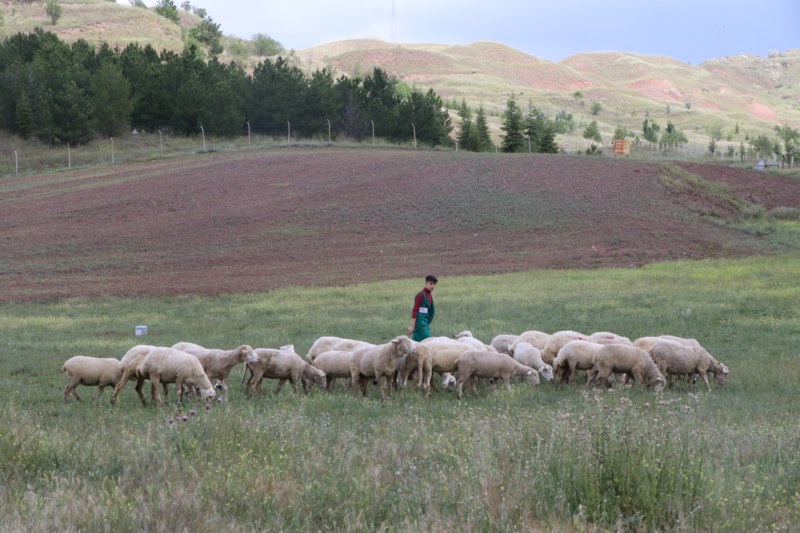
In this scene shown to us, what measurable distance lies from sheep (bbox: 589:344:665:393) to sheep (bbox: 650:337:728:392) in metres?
0.47

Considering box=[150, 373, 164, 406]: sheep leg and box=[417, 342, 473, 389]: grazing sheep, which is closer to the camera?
box=[150, 373, 164, 406]: sheep leg

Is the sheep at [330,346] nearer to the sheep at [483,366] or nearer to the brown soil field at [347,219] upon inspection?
the sheep at [483,366]

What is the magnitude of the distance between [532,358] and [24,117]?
3040 inches

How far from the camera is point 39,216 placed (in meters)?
52.4

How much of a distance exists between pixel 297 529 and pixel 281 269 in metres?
30.8

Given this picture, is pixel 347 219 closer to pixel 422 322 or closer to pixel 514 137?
pixel 422 322

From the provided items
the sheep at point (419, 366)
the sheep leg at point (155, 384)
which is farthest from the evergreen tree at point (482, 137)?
the sheep leg at point (155, 384)

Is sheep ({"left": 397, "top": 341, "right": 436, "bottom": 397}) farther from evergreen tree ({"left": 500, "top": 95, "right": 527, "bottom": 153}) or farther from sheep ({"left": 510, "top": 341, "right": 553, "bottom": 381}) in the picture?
evergreen tree ({"left": 500, "top": 95, "right": 527, "bottom": 153})

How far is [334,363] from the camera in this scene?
16422 millimetres

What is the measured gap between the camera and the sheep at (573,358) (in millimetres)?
16234

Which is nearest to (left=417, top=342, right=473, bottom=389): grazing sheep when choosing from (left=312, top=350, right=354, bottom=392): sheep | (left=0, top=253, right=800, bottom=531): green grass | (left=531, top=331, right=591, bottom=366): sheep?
(left=0, top=253, right=800, bottom=531): green grass

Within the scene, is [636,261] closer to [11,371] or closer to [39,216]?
[11,371]

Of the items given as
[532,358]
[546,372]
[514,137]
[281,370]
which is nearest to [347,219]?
[532,358]

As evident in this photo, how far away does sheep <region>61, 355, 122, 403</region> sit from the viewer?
14.5 meters
